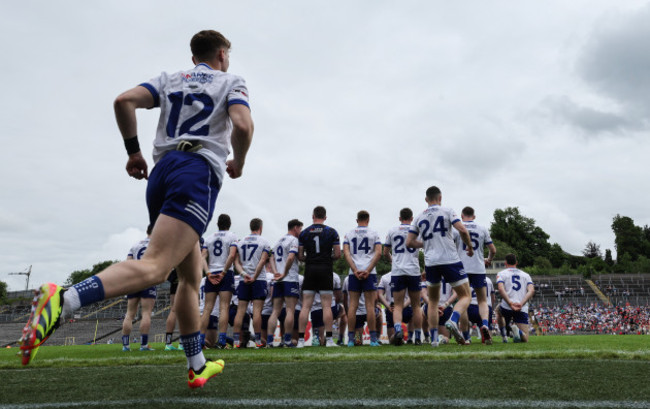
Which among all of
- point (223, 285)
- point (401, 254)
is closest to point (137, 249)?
point (223, 285)

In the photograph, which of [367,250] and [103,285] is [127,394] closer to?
[103,285]

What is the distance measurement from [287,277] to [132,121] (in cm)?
687

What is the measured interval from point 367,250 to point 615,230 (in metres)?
102

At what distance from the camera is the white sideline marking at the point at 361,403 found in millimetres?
2588

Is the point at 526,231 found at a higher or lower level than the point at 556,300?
higher

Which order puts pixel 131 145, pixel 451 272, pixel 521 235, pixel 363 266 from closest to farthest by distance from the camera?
1. pixel 131 145
2. pixel 451 272
3. pixel 363 266
4. pixel 521 235

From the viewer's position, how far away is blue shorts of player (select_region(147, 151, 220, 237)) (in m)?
2.68

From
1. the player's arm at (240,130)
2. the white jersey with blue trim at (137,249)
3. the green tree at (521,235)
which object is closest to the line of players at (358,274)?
the white jersey with blue trim at (137,249)

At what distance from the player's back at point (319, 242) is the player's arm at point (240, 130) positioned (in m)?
5.97

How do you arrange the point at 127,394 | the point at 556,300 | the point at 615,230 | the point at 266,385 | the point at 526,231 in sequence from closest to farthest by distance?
the point at 127,394, the point at 266,385, the point at 556,300, the point at 526,231, the point at 615,230

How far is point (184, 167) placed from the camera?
2814mm

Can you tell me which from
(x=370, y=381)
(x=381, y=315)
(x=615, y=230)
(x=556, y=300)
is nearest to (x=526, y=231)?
(x=615, y=230)

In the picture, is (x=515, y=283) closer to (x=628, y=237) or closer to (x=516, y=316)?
(x=516, y=316)

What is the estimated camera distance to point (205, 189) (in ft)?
9.24
